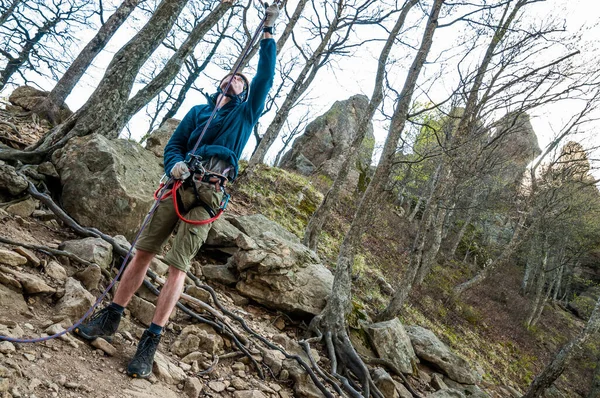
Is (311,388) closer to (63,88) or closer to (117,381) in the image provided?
(117,381)

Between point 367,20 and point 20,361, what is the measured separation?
499 inches

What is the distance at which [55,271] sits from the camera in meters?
3.11

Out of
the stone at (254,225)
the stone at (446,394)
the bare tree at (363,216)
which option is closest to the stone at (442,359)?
the stone at (446,394)

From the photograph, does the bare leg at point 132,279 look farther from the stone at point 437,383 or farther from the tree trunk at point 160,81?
the stone at point 437,383

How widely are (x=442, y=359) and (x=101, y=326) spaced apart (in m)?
6.03

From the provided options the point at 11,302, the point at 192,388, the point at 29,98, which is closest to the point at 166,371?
the point at 192,388

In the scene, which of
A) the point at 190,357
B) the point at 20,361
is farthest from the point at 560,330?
the point at 20,361

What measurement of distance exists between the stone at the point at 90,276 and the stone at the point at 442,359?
225 inches

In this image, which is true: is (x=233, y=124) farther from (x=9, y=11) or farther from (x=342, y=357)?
(x=9, y=11)

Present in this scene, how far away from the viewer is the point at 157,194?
9.61 ft

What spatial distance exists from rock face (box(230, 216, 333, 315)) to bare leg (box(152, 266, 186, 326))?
9.13ft

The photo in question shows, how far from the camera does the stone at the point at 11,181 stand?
396 centimetres

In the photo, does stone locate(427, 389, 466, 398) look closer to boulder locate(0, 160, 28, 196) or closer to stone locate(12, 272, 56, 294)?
stone locate(12, 272, 56, 294)

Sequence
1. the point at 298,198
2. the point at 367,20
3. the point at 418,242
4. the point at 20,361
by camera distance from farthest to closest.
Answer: the point at 298,198 → the point at 367,20 → the point at 418,242 → the point at 20,361
